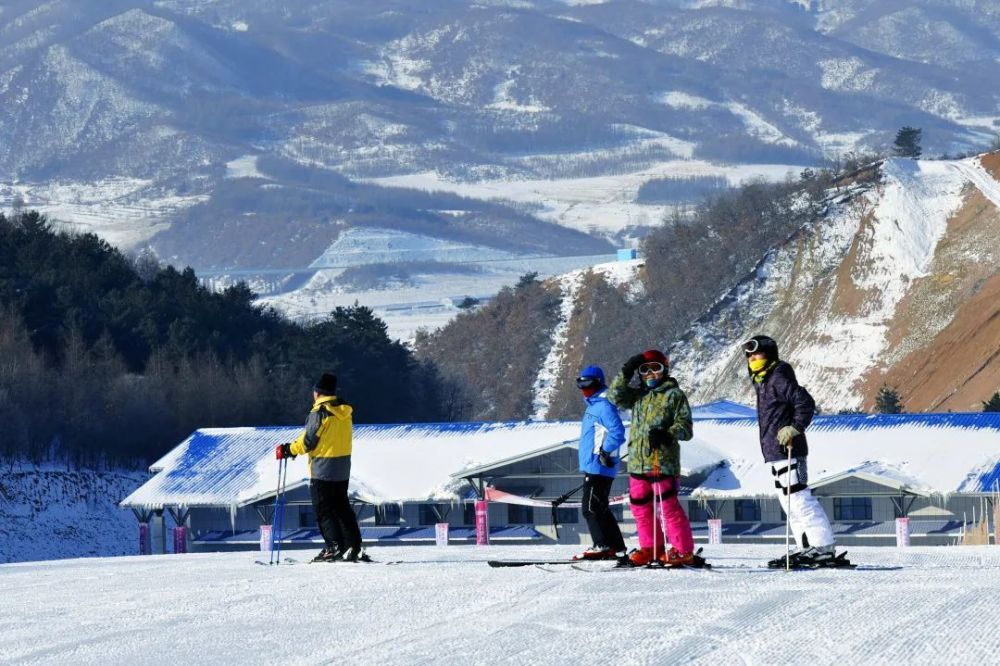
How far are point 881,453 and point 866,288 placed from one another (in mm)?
59838

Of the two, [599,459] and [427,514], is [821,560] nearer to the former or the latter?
[599,459]

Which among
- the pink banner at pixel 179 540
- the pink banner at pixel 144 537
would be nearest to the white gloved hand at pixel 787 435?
the pink banner at pixel 179 540

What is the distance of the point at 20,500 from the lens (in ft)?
200

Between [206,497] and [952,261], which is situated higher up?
[952,261]

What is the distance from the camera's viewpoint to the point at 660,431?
47.1 ft

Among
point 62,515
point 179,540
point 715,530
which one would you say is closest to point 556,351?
point 62,515

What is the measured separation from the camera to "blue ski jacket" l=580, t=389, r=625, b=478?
1514 cm

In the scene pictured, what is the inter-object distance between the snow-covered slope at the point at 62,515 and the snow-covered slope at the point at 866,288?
116 ft

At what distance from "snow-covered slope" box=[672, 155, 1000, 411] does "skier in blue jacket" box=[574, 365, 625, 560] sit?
70288 millimetres

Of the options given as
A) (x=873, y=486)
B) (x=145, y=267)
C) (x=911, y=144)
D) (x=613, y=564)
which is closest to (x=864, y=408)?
(x=145, y=267)

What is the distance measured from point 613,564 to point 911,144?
140669mm

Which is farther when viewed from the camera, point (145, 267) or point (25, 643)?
point (145, 267)

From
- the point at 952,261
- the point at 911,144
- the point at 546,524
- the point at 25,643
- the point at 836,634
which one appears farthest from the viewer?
the point at 911,144

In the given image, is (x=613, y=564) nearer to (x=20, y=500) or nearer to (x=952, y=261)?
(x=20, y=500)
